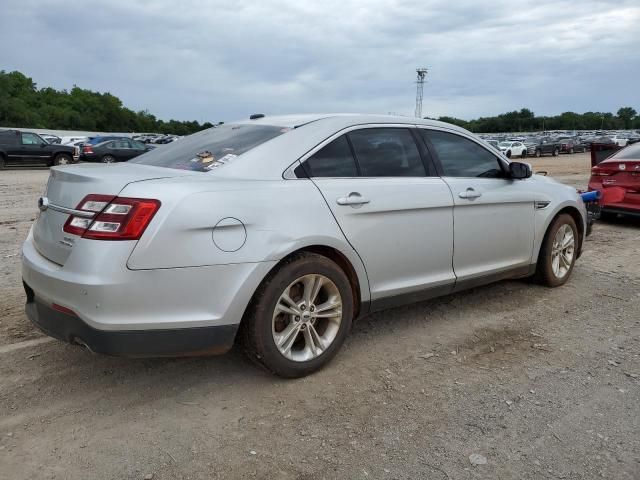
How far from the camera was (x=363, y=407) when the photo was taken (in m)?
3.09

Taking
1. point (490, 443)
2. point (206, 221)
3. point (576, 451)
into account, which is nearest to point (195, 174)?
point (206, 221)

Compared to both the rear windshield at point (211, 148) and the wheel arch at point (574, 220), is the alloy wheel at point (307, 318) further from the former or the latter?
the wheel arch at point (574, 220)

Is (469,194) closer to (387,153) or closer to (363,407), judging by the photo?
(387,153)

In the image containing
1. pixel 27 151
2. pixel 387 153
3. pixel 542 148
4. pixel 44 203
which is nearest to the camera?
pixel 44 203

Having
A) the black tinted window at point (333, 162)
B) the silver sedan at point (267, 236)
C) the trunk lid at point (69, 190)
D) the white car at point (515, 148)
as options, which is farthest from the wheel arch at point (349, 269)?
the white car at point (515, 148)

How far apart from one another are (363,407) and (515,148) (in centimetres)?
4264

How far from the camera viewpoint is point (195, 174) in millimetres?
3199

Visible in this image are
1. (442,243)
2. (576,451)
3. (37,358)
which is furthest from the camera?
(442,243)

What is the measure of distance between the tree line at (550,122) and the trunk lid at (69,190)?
144 meters

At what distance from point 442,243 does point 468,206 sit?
406 millimetres

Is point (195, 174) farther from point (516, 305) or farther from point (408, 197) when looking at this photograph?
point (516, 305)

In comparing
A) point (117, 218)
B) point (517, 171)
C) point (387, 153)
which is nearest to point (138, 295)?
point (117, 218)

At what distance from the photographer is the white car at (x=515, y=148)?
1649 inches

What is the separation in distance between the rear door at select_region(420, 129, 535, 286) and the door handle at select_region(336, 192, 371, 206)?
35.2 inches
